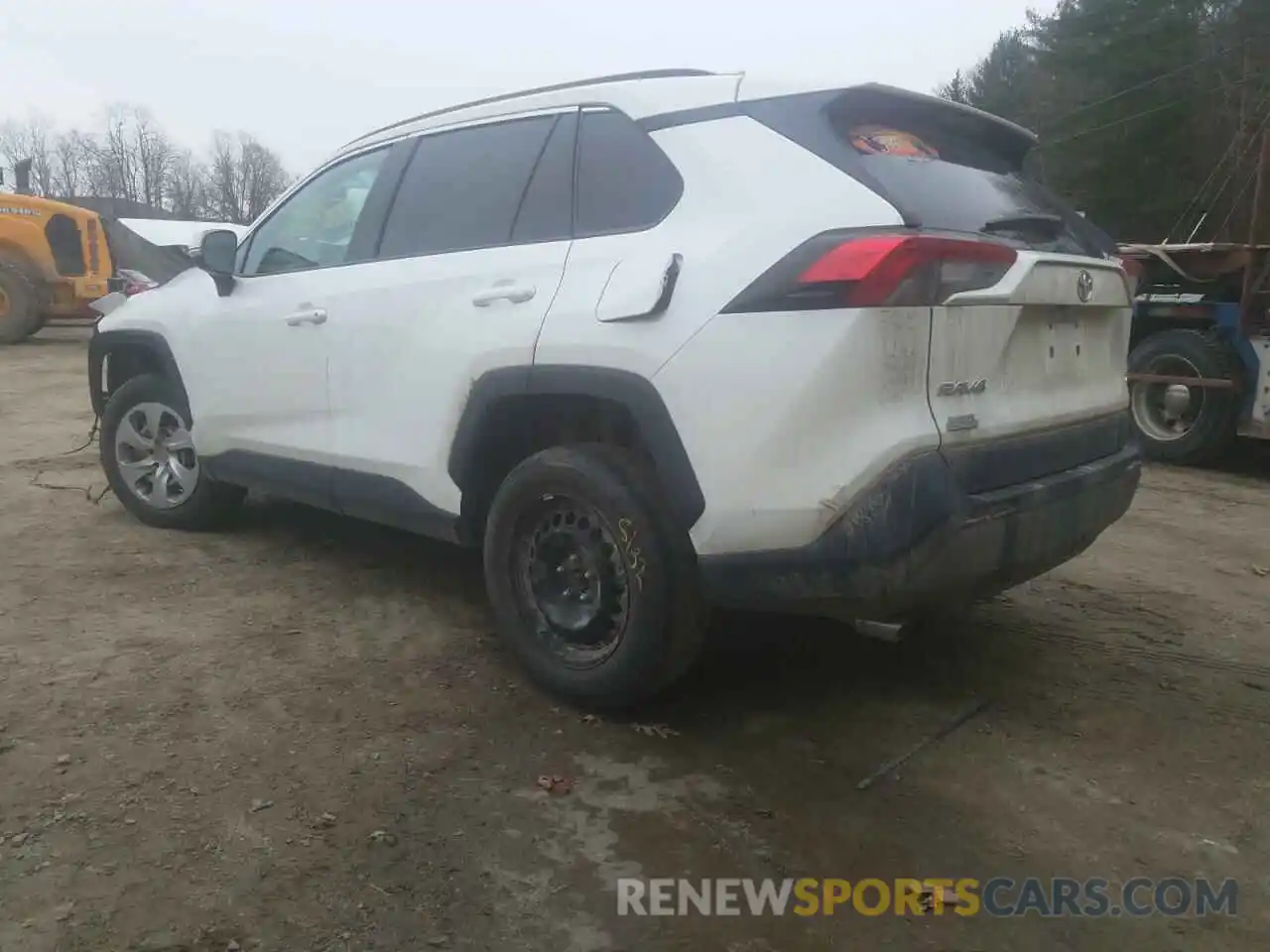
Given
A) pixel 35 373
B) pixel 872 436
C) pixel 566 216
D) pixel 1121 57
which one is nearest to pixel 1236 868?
pixel 872 436

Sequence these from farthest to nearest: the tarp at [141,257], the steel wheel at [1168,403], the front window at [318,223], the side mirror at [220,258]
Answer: the tarp at [141,257] → the steel wheel at [1168,403] → the side mirror at [220,258] → the front window at [318,223]

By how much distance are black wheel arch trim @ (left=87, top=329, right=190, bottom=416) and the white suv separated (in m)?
0.99

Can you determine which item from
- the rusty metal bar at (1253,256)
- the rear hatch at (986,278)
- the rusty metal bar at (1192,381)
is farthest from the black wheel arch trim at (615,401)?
the rusty metal bar at (1253,256)

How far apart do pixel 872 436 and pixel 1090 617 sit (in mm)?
2161

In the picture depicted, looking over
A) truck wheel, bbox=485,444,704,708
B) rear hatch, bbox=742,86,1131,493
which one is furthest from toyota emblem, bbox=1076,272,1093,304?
truck wheel, bbox=485,444,704,708

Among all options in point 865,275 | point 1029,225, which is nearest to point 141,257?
point 1029,225

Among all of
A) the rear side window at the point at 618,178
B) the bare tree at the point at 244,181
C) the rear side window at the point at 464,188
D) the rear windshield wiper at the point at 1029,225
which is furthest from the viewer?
the bare tree at the point at 244,181

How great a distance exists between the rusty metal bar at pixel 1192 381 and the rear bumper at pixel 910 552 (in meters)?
4.86

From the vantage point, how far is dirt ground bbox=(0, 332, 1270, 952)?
7.43 feet

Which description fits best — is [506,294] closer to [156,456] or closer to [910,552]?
[910,552]

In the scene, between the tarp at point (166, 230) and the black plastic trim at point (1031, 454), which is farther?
the tarp at point (166, 230)

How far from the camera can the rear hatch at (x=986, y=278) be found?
2.67m

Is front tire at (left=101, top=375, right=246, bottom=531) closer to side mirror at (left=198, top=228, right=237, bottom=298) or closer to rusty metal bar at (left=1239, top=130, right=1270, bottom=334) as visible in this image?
side mirror at (left=198, top=228, right=237, bottom=298)

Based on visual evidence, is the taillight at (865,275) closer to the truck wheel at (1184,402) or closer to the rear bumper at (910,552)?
the rear bumper at (910,552)
